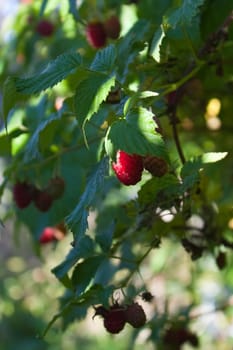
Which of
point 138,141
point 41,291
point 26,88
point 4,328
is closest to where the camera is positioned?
point 138,141

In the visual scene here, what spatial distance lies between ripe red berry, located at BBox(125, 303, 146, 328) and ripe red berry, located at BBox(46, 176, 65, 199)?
368mm

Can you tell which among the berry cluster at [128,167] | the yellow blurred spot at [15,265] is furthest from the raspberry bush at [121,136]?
the yellow blurred spot at [15,265]

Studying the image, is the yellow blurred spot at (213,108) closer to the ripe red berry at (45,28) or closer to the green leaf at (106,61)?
the ripe red berry at (45,28)

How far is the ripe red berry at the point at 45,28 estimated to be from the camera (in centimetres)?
179

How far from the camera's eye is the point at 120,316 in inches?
40.4

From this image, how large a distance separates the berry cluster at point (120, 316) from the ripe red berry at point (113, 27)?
608 mm

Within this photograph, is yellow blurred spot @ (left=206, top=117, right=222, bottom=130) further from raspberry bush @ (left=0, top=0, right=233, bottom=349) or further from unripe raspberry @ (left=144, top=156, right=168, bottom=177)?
unripe raspberry @ (left=144, top=156, right=168, bottom=177)

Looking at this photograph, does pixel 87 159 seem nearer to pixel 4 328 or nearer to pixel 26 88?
pixel 26 88

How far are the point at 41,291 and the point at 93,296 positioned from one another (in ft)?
8.24

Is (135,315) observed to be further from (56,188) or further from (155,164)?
(56,188)

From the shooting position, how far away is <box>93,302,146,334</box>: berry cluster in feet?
3.28

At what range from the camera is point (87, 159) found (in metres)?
1.41

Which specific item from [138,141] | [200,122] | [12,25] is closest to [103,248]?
[138,141]

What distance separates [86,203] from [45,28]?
977 millimetres
